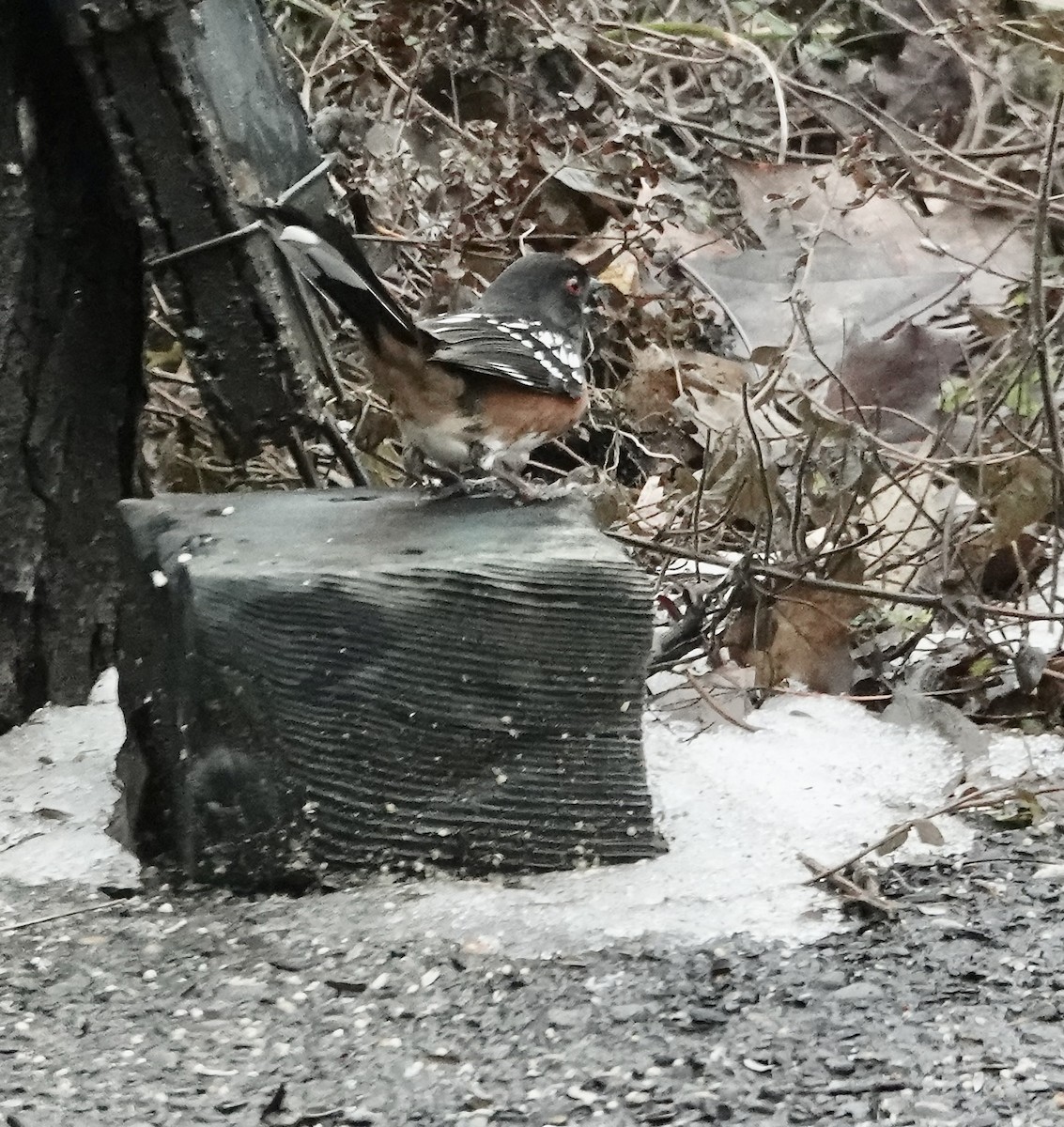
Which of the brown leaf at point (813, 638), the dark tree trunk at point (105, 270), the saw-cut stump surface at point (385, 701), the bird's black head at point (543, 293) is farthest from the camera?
the brown leaf at point (813, 638)

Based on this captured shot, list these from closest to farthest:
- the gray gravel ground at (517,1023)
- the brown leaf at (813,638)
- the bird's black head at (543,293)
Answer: the gray gravel ground at (517,1023), the bird's black head at (543,293), the brown leaf at (813,638)

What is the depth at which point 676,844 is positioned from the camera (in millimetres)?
2078

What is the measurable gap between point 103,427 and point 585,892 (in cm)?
128

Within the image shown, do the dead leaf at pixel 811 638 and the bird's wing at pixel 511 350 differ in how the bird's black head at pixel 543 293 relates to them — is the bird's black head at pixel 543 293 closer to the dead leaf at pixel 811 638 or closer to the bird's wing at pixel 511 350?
the bird's wing at pixel 511 350

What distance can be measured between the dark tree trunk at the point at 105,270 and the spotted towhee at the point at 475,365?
147 millimetres

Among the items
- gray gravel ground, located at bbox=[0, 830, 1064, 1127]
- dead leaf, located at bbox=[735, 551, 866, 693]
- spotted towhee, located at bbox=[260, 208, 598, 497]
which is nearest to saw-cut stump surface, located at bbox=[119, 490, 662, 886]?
gray gravel ground, located at bbox=[0, 830, 1064, 1127]

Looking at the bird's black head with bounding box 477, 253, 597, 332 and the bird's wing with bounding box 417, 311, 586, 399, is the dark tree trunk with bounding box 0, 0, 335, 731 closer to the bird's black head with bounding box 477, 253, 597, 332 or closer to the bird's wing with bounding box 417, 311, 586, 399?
the bird's wing with bounding box 417, 311, 586, 399

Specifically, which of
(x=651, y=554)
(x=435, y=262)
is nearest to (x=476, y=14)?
(x=435, y=262)

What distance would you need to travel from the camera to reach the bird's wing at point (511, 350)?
7.22 ft

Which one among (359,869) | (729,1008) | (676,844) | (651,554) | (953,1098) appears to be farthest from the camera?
(651,554)

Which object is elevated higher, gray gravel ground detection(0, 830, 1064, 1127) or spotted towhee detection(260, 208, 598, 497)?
spotted towhee detection(260, 208, 598, 497)

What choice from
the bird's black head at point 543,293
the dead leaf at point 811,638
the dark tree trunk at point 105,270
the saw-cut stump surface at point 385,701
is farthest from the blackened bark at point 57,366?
the dead leaf at point 811,638

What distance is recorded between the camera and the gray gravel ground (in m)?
1.41

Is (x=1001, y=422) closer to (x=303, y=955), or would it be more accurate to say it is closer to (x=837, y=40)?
(x=303, y=955)
